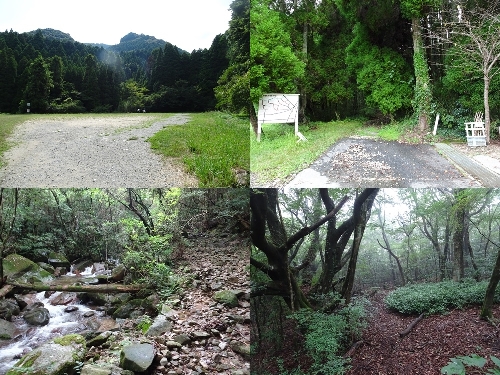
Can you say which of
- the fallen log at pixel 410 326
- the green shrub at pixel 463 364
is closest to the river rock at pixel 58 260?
the fallen log at pixel 410 326

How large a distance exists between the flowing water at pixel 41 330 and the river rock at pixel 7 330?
3 cm

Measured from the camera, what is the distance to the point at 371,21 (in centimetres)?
361

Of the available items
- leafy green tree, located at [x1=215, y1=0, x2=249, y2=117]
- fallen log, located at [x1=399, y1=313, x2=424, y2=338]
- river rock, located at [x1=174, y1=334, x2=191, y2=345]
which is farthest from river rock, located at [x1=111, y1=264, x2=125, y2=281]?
fallen log, located at [x1=399, y1=313, x2=424, y2=338]

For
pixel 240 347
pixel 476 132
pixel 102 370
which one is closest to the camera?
pixel 102 370

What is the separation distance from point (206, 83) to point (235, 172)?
2.90 ft

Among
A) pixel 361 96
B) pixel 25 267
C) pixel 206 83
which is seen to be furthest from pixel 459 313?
pixel 25 267

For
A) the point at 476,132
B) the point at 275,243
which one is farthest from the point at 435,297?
the point at 476,132

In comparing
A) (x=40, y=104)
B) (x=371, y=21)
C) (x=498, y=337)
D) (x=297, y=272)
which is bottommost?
(x=498, y=337)

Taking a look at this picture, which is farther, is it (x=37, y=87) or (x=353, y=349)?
(x=353, y=349)

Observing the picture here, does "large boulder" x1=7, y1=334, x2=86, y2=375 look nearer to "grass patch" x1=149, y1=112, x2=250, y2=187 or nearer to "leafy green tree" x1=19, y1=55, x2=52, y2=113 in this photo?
"grass patch" x1=149, y1=112, x2=250, y2=187

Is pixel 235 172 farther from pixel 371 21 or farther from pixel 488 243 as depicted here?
pixel 488 243

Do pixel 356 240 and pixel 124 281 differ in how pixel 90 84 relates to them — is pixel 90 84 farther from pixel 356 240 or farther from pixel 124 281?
pixel 356 240

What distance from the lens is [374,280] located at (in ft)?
10.7

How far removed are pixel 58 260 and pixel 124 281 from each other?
2.13 ft
